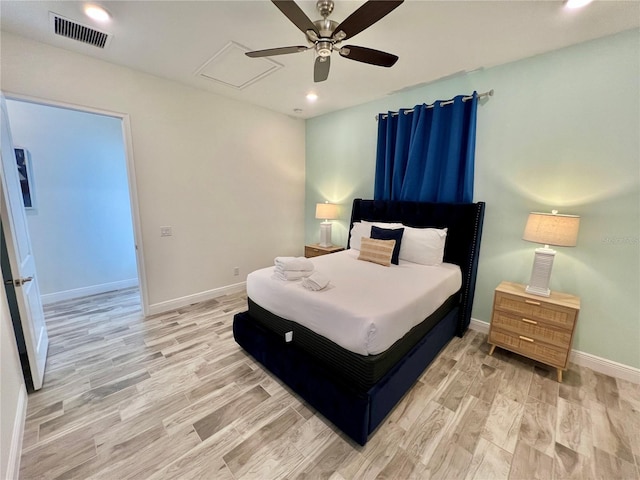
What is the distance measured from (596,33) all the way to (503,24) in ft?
2.63

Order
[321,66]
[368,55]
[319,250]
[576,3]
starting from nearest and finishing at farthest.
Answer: [576,3] → [368,55] → [321,66] → [319,250]

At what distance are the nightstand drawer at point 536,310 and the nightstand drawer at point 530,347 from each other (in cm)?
20

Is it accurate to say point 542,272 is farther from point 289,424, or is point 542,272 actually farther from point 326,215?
point 326,215

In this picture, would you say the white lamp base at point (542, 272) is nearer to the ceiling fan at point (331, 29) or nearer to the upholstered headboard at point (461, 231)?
the upholstered headboard at point (461, 231)

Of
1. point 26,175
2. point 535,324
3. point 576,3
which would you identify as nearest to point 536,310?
point 535,324

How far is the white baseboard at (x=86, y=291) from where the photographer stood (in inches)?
139

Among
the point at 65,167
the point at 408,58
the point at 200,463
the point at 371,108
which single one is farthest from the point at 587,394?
the point at 65,167

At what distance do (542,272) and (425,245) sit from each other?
100 cm

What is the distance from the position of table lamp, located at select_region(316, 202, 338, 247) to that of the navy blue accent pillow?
1.03 meters

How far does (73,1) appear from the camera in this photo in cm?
175

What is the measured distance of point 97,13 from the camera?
6.16ft

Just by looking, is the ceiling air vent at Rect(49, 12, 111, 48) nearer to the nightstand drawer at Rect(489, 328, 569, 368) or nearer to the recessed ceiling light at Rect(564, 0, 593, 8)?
the recessed ceiling light at Rect(564, 0, 593, 8)

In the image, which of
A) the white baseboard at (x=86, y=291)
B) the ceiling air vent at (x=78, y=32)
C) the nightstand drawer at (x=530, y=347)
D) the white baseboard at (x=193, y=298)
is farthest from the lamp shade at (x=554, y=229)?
the white baseboard at (x=86, y=291)

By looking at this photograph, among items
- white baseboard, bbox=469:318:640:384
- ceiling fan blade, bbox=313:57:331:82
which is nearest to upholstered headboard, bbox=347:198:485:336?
white baseboard, bbox=469:318:640:384
